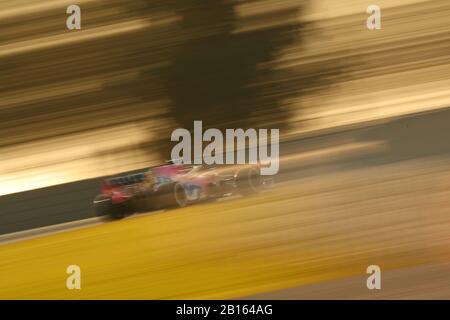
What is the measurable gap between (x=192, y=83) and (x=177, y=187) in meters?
0.73

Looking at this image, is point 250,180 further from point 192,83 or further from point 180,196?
point 192,83

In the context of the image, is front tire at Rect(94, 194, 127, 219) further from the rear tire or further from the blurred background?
the rear tire

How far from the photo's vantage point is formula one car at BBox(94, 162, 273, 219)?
4297 millimetres

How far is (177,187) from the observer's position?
434cm

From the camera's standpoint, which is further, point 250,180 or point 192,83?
point 192,83

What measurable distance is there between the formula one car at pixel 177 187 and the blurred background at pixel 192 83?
12 centimetres

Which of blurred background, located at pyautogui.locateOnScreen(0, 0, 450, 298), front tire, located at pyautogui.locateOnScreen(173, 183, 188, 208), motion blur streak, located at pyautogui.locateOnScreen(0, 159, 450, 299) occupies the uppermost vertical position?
blurred background, located at pyautogui.locateOnScreen(0, 0, 450, 298)

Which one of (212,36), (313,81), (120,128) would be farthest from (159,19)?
(313,81)

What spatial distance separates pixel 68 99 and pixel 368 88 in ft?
6.45

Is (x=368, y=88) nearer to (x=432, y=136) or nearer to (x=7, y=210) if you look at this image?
(x=432, y=136)

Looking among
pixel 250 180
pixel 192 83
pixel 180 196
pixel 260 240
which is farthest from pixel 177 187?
pixel 192 83

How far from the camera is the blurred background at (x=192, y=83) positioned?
14.7 ft

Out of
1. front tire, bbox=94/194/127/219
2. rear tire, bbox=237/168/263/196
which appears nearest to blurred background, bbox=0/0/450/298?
front tire, bbox=94/194/127/219

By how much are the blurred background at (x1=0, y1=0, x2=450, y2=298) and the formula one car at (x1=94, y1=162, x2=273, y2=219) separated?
0.39 feet
